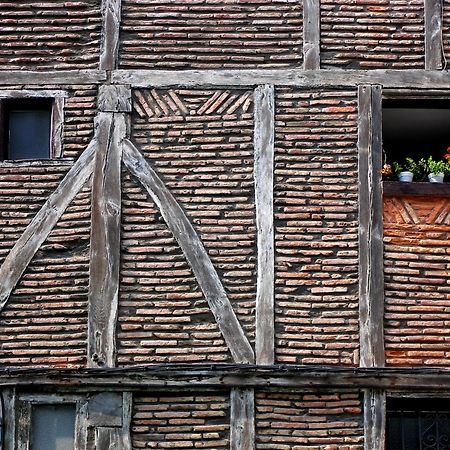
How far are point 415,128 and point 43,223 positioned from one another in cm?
368

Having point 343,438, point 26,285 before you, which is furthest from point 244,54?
point 343,438

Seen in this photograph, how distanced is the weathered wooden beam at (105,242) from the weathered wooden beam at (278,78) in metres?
0.41

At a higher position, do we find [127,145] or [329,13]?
[329,13]

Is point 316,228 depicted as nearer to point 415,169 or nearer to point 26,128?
point 415,169

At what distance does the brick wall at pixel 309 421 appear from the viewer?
8.12 m

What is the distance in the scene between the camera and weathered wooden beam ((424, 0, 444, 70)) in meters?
8.91

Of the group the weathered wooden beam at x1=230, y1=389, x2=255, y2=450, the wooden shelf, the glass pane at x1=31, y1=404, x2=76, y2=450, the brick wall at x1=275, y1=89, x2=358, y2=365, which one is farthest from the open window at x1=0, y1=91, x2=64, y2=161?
the wooden shelf

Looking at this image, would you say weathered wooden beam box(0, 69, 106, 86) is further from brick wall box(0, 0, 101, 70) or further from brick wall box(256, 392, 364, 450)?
brick wall box(256, 392, 364, 450)

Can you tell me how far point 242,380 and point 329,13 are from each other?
3.36 metres

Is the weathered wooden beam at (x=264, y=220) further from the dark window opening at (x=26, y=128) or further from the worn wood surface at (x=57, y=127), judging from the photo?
the dark window opening at (x=26, y=128)

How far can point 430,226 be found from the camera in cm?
858

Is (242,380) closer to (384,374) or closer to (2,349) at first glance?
(384,374)

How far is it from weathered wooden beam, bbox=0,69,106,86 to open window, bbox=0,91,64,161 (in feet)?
0.34

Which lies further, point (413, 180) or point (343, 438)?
point (413, 180)
